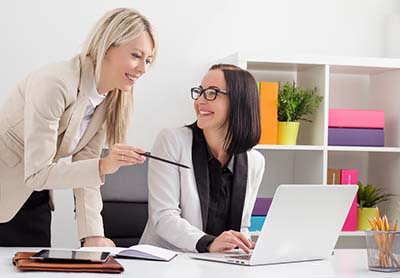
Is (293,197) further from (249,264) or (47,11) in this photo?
(47,11)

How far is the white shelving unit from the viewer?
3.75 meters

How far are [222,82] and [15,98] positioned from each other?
708 mm

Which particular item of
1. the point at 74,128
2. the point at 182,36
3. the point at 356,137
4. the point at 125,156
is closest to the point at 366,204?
the point at 356,137

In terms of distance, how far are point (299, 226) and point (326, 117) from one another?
1.75 metres

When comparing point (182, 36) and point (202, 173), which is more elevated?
point (182, 36)

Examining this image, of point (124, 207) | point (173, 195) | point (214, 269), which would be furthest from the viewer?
point (124, 207)

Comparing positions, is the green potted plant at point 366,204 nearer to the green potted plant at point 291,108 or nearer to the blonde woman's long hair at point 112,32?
the green potted plant at point 291,108

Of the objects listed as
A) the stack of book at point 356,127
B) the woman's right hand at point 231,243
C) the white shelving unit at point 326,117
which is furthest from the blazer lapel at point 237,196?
the stack of book at point 356,127

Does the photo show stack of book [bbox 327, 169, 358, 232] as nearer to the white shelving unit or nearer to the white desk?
the white shelving unit

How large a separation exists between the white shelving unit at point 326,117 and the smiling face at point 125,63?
122 centimetres

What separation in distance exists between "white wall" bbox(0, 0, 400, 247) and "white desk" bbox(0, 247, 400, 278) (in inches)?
67.3

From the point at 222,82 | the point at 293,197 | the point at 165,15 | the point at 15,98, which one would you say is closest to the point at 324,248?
the point at 293,197

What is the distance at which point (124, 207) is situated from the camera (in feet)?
10.5

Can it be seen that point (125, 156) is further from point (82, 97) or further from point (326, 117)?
point (326, 117)
